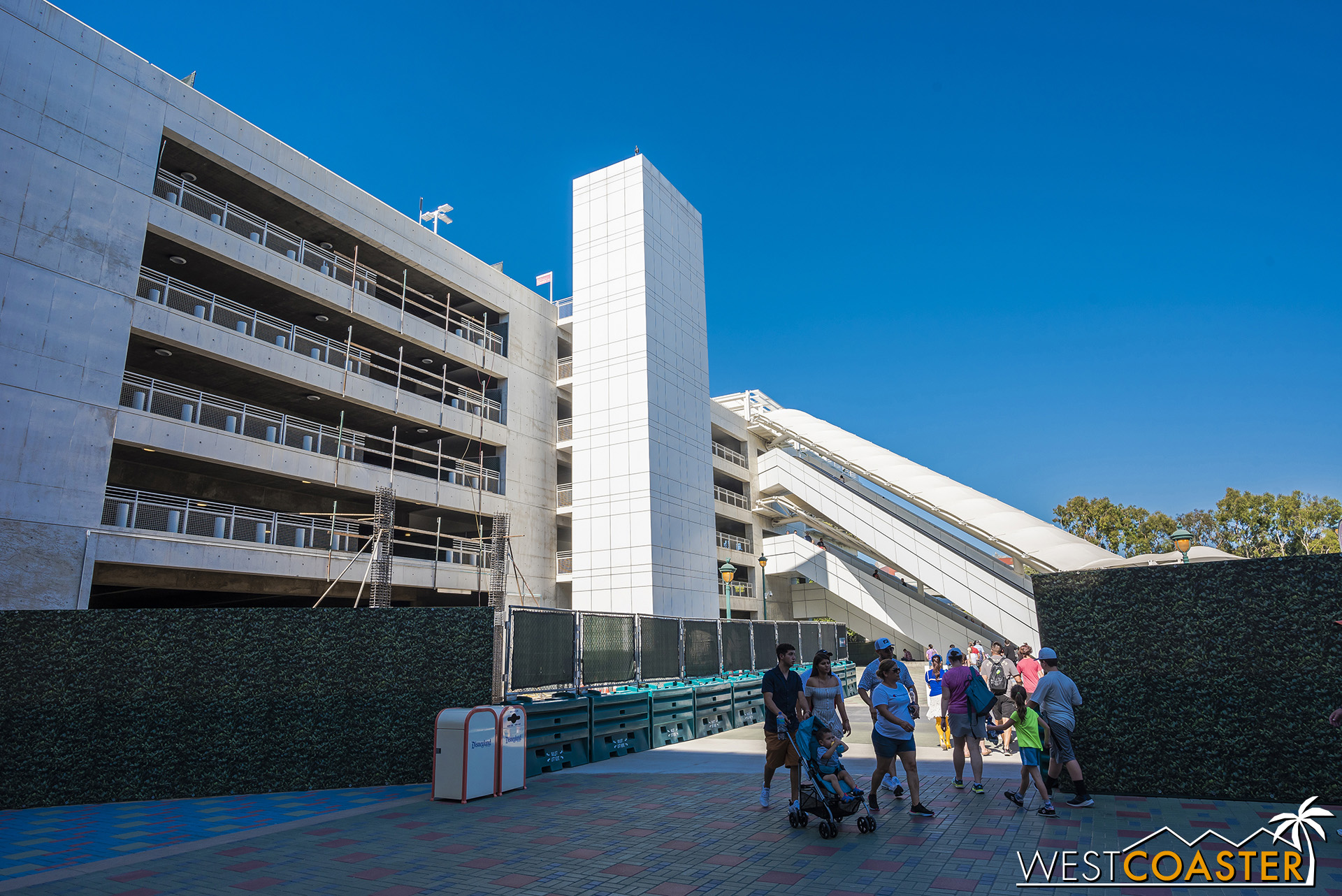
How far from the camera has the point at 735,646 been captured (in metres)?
20.8

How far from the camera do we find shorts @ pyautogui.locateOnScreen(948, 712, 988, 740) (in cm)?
963

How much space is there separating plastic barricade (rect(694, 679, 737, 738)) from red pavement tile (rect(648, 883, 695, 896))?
10.3m

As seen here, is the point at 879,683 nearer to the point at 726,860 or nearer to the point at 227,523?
the point at 726,860

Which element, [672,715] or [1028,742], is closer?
[1028,742]

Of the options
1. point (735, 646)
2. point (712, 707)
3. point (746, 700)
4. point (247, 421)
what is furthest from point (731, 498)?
point (712, 707)

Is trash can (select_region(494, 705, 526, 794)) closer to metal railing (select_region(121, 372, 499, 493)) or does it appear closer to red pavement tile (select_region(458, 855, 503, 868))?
red pavement tile (select_region(458, 855, 503, 868))

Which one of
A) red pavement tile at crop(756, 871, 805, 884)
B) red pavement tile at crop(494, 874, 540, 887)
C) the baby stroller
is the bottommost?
red pavement tile at crop(494, 874, 540, 887)

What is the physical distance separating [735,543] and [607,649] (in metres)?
29.4

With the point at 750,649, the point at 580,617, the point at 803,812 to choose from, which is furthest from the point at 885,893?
the point at 750,649

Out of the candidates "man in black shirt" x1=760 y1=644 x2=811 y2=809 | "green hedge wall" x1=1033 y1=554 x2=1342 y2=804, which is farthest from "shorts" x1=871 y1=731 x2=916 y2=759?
"green hedge wall" x1=1033 y1=554 x2=1342 y2=804

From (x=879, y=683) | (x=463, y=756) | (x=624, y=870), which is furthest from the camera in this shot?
(x=463, y=756)

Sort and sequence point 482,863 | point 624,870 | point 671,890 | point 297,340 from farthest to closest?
1. point 297,340
2. point 482,863
3. point 624,870
4. point 671,890

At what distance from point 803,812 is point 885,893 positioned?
7.25ft

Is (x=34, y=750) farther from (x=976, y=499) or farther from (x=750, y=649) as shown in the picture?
(x=976, y=499)
